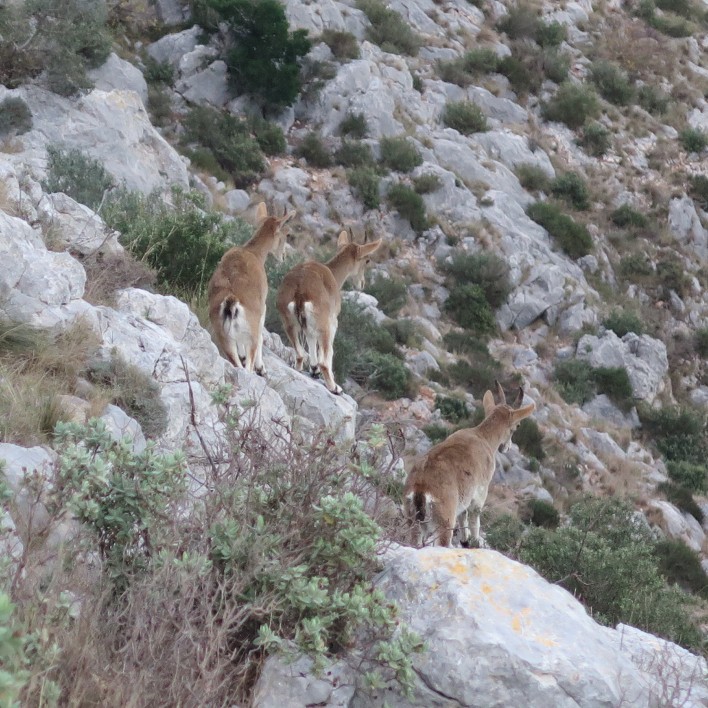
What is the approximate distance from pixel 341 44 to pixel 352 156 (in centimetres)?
515

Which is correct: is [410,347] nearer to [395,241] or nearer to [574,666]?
[395,241]

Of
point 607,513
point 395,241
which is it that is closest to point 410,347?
point 395,241

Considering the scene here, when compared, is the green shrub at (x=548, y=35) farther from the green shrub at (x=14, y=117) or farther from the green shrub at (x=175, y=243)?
the green shrub at (x=175, y=243)

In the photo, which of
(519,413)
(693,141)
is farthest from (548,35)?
(519,413)

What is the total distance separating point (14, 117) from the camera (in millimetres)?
19797

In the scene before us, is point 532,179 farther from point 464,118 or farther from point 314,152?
point 314,152

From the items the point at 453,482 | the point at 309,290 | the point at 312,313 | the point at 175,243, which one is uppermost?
the point at 453,482

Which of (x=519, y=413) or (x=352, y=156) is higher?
(x=519, y=413)

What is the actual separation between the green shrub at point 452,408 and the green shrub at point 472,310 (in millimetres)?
5314

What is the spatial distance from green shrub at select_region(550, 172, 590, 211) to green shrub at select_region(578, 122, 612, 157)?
2.93 metres

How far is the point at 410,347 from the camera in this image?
23.9m

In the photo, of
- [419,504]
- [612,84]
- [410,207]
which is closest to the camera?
[419,504]

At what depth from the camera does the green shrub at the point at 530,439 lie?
874 inches

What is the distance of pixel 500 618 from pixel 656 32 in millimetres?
43588
